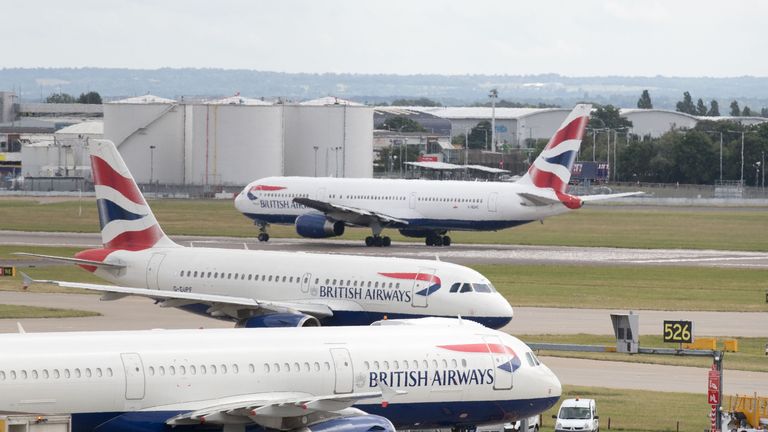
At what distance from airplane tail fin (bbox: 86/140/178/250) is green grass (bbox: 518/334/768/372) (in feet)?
49.5

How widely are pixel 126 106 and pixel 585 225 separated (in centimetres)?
6980

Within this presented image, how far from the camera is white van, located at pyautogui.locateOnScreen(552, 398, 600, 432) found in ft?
127

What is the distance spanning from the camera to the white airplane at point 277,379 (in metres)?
29.7

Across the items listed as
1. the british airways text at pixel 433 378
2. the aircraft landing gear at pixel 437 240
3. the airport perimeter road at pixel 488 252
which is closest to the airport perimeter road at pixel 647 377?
the british airways text at pixel 433 378

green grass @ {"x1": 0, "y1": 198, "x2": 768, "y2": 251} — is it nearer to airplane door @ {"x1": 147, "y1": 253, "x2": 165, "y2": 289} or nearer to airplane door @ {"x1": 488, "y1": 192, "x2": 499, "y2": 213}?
airplane door @ {"x1": 488, "y1": 192, "x2": 499, "y2": 213}

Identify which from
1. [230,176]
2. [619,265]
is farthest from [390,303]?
[230,176]

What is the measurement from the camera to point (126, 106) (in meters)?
179

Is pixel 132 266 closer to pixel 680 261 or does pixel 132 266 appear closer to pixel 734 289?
pixel 734 289

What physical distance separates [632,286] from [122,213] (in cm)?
3270

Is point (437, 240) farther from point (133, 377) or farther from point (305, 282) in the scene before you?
point (133, 377)

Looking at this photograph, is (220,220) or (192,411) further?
(220,220)

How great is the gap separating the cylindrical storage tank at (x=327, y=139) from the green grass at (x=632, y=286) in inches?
3460

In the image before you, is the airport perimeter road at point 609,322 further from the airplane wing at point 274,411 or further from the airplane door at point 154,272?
the airplane wing at point 274,411

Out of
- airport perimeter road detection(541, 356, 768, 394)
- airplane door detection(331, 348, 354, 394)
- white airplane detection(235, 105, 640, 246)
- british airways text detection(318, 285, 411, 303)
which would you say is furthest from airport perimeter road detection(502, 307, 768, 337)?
white airplane detection(235, 105, 640, 246)
